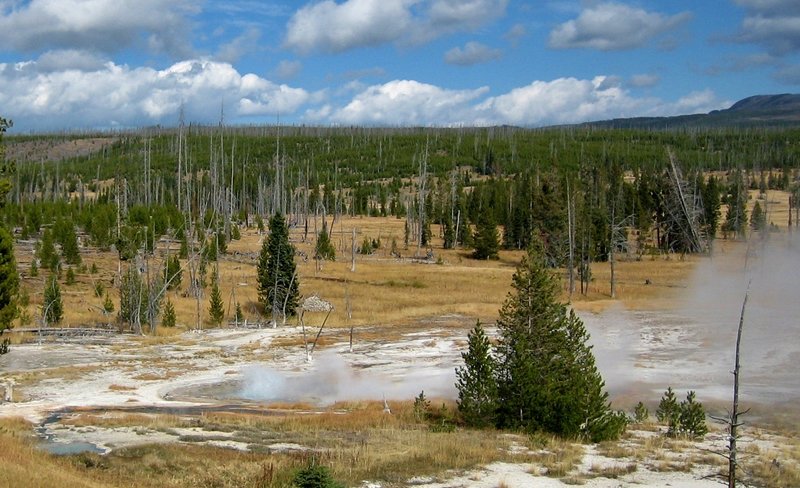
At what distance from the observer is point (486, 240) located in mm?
87812

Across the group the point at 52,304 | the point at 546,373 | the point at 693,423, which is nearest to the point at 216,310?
the point at 52,304

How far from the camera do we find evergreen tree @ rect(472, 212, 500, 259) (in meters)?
87.9

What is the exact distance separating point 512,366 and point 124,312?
35078 mm

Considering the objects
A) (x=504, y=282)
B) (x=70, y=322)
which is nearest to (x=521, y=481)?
(x=70, y=322)

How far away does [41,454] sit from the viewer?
19.6m

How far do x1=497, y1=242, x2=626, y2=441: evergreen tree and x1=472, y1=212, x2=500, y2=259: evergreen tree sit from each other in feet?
198

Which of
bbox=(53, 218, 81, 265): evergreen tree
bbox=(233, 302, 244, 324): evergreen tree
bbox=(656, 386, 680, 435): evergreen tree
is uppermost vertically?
bbox=(53, 218, 81, 265): evergreen tree

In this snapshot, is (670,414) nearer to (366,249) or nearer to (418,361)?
(418,361)

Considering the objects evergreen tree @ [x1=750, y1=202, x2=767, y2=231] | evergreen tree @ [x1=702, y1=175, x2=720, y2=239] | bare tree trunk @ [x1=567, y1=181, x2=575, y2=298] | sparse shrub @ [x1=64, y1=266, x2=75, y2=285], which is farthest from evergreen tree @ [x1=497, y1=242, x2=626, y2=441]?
evergreen tree @ [x1=702, y1=175, x2=720, y2=239]

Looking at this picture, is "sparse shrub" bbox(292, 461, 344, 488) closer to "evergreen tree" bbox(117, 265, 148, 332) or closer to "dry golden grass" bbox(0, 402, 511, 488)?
"dry golden grass" bbox(0, 402, 511, 488)

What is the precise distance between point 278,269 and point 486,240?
3529 cm

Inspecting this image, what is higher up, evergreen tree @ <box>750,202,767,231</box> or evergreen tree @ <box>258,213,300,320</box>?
evergreen tree @ <box>750,202,767,231</box>

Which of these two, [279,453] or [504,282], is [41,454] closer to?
[279,453]

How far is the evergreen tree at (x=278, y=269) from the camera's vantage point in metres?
57.7
